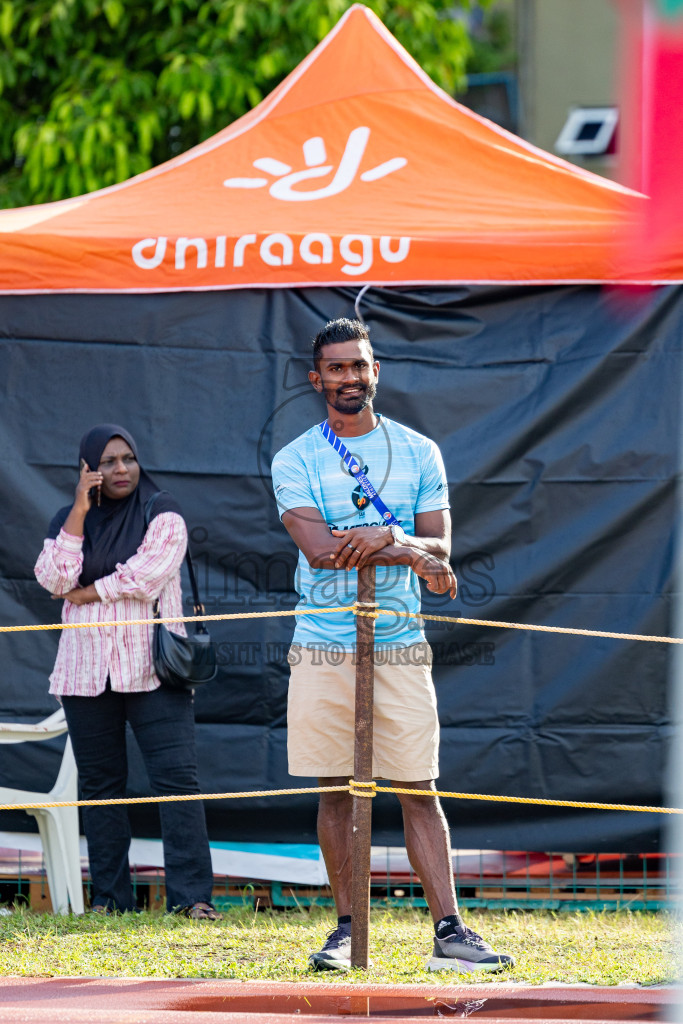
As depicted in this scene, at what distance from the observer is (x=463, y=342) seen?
4.72m

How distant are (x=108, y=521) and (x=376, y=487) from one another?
1298 mm

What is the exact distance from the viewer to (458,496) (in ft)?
15.3

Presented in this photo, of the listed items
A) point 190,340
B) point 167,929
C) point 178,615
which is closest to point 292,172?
point 190,340

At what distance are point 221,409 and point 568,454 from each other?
1.40 m

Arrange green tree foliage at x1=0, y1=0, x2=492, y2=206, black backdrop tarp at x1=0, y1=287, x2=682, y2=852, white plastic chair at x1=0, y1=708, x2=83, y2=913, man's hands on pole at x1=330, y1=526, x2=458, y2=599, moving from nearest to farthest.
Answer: man's hands on pole at x1=330, y1=526, x2=458, y2=599
white plastic chair at x1=0, y1=708, x2=83, y2=913
black backdrop tarp at x1=0, y1=287, x2=682, y2=852
green tree foliage at x1=0, y1=0, x2=492, y2=206

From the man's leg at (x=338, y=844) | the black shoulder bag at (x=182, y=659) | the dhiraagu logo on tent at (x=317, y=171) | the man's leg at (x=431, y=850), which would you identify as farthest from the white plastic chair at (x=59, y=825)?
the dhiraagu logo on tent at (x=317, y=171)

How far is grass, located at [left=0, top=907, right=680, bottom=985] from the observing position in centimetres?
348

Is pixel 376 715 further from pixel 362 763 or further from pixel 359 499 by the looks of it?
pixel 359 499

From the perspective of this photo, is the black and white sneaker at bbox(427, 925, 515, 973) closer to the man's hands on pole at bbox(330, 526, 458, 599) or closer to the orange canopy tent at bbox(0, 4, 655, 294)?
the man's hands on pole at bbox(330, 526, 458, 599)

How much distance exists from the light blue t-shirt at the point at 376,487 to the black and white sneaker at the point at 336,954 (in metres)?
0.86

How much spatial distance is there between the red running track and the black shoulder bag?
3.66 feet

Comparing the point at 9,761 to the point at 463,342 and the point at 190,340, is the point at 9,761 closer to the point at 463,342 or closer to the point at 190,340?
the point at 190,340

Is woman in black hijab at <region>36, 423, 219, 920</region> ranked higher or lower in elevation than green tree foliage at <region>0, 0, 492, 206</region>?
lower

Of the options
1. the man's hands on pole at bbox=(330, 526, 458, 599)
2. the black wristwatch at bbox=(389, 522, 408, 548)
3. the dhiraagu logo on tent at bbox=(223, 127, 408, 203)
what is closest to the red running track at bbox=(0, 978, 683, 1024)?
the man's hands on pole at bbox=(330, 526, 458, 599)
